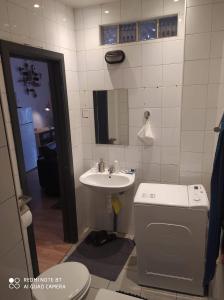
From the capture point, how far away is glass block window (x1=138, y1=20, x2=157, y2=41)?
2.24 m

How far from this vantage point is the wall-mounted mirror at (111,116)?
98.5 inches

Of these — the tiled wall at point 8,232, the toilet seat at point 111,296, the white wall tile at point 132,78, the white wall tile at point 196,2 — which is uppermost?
the white wall tile at point 196,2

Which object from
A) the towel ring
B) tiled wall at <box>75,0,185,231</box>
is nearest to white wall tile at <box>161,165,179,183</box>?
tiled wall at <box>75,0,185,231</box>

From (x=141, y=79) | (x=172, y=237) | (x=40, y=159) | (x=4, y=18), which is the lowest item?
(x=172, y=237)

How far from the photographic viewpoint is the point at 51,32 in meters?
2.11

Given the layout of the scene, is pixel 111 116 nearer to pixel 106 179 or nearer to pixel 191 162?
pixel 106 179

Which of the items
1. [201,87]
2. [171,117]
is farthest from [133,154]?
[201,87]

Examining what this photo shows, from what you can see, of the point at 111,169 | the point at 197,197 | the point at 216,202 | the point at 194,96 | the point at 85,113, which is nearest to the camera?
the point at 216,202

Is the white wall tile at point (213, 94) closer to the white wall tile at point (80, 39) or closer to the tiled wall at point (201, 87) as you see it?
the tiled wall at point (201, 87)

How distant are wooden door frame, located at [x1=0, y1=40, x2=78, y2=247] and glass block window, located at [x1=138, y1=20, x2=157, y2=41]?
820 millimetres

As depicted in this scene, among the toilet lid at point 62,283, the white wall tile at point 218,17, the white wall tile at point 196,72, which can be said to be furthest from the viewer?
the white wall tile at point 196,72

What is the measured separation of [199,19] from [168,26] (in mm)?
315

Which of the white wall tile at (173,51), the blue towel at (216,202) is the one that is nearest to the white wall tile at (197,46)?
the white wall tile at (173,51)

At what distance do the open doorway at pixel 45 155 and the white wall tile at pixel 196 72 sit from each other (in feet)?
3.92
